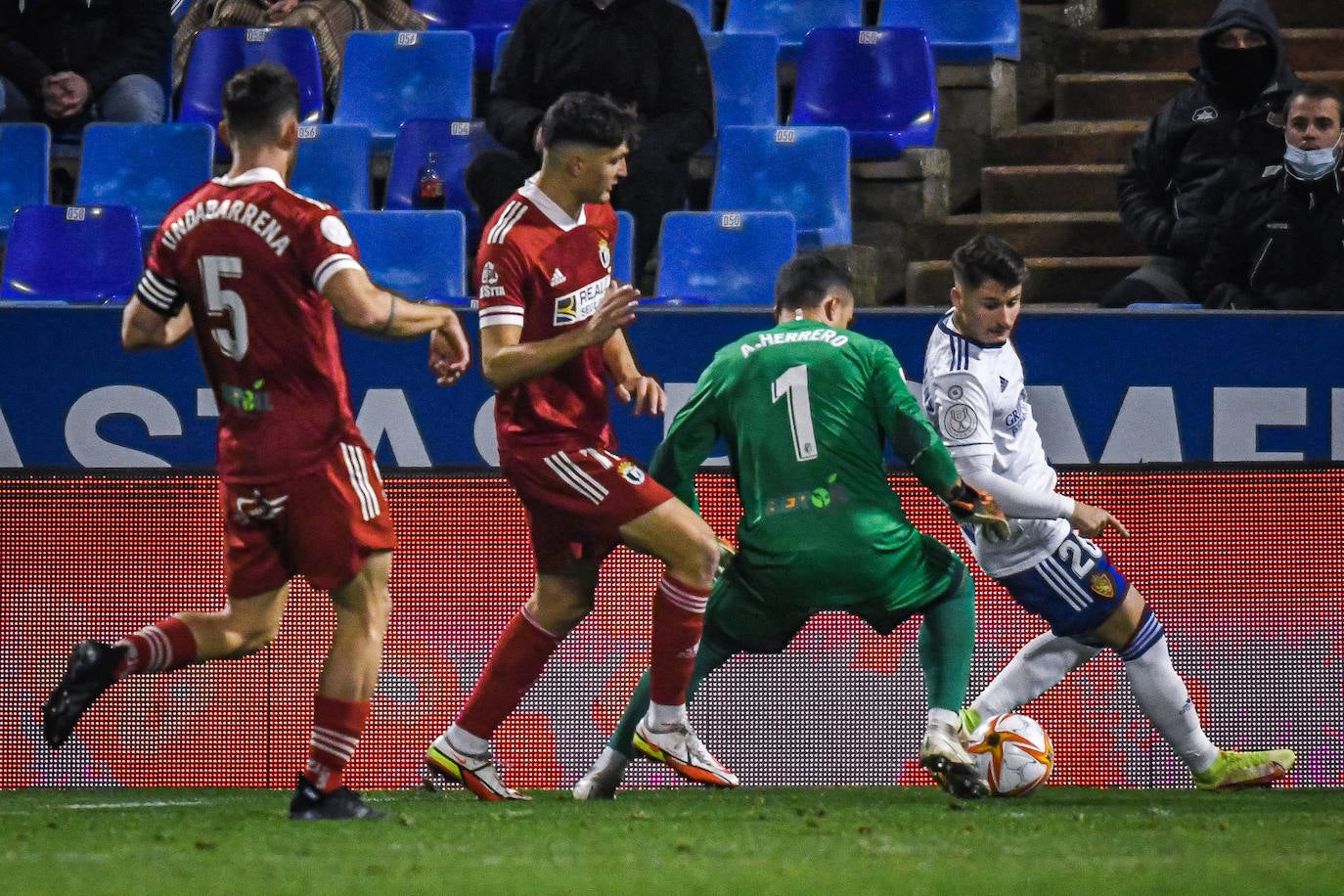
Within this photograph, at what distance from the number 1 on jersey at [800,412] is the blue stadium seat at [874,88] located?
182 inches

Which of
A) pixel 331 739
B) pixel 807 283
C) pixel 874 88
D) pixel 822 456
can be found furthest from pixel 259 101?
pixel 874 88

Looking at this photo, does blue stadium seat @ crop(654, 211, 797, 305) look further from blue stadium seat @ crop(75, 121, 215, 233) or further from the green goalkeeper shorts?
the green goalkeeper shorts

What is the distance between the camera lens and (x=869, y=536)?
598 cm

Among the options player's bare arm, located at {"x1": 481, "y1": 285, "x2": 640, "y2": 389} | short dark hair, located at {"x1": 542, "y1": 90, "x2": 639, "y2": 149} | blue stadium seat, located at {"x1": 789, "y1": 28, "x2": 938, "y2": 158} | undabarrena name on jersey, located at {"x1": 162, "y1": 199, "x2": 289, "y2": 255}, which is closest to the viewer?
undabarrena name on jersey, located at {"x1": 162, "y1": 199, "x2": 289, "y2": 255}

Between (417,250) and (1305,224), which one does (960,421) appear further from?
(417,250)

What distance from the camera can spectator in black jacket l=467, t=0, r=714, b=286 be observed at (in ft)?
31.3

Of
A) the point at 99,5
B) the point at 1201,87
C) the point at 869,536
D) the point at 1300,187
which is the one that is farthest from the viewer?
the point at 99,5

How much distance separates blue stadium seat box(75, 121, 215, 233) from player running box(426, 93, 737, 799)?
4.70 metres

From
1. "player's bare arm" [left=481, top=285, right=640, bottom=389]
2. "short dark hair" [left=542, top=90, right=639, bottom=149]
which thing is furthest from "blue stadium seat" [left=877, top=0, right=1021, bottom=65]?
"player's bare arm" [left=481, top=285, right=640, bottom=389]

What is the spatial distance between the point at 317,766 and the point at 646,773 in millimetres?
1860

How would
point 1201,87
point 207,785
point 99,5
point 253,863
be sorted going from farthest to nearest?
1. point 99,5
2. point 1201,87
3. point 207,785
4. point 253,863

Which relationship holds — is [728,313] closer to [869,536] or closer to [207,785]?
[869,536]

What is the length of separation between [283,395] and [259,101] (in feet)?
2.50

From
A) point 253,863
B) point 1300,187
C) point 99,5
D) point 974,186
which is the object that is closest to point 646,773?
point 253,863
